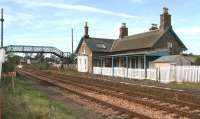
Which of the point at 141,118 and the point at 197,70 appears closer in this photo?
the point at 141,118

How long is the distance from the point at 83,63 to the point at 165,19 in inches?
748

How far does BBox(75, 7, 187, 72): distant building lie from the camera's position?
46750 mm

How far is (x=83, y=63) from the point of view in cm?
6309

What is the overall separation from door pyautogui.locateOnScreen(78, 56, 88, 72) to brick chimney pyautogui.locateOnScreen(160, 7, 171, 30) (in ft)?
54.1

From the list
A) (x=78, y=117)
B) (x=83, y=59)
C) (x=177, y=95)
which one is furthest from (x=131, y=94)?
(x=83, y=59)

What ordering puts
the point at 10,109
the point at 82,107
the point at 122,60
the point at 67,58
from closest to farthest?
the point at 10,109 < the point at 82,107 < the point at 122,60 < the point at 67,58

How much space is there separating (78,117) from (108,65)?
4431cm

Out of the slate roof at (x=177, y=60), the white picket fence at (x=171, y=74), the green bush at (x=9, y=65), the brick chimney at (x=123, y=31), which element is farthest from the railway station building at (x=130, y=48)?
the green bush at (x=9, y=65)

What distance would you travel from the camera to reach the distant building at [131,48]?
46750 mm

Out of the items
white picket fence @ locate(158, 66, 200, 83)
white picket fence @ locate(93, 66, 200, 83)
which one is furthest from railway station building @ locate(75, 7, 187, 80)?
white picket fence @ locate(158, 66, 200, 83)

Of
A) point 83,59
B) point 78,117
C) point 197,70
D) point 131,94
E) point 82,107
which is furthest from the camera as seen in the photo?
point 83,59

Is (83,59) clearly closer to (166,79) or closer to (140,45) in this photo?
(140,45)

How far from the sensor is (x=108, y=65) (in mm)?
57094

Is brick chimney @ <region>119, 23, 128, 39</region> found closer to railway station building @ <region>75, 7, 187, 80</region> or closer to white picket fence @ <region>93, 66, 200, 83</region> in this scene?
railway station building @ <region>75, 7, 187, 80</region>
